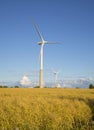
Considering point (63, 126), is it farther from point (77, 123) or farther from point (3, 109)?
point (3, 109)

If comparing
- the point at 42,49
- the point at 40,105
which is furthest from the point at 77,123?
the point at 42,49

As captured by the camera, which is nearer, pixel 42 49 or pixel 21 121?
pixel 21 121

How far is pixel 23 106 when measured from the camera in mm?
15727

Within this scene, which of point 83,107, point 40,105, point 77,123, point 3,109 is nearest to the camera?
point 77,123

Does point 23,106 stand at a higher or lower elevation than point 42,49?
lower

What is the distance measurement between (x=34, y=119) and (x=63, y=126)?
1.54m

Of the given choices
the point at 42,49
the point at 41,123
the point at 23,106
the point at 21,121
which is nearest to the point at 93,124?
the point at 41,123

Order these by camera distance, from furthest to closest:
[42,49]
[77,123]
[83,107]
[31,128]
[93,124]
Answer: [42,49] < [83,107] < [77,123] < [93,124] < [31,128]

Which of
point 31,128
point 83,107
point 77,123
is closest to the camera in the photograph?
point 31,128

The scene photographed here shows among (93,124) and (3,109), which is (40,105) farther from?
(93,124)

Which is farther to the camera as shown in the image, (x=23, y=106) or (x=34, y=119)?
(x=23, y=106)

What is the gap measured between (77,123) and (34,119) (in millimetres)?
2145

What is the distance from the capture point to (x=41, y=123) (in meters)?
13.4

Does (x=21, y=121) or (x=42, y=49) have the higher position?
A: (x=42, y=49)
